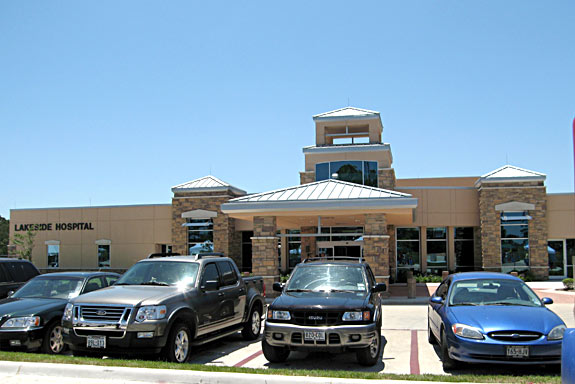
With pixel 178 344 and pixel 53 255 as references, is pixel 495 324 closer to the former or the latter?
pixel 178 344

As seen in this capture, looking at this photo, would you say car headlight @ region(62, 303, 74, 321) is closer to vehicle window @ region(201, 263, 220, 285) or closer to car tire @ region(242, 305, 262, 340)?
vehicle window @ region(201, 263, 220, 285)

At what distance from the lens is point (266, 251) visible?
66.0ft

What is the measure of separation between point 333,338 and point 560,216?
84.5ft

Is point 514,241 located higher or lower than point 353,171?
lower

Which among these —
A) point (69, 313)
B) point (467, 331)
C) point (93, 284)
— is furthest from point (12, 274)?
point (467, 331)

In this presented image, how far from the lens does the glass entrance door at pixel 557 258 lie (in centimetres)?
2983

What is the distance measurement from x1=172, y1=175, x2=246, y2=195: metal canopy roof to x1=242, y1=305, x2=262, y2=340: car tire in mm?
20198

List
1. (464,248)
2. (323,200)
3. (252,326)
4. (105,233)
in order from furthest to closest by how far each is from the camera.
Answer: (105,233) → (464,248) → (323,200) → (252,326)

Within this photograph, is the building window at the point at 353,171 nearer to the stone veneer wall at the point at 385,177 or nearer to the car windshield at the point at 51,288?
the stone veneer wall at the point at 385,177

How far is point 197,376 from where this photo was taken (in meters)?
7.01

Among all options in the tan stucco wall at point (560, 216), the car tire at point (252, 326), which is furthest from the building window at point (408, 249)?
the car tire at point (252, 326)

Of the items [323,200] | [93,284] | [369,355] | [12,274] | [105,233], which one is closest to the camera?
[369,355]

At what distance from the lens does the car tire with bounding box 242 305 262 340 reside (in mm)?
11359

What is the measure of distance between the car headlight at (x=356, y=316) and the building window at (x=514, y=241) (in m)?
23.4
